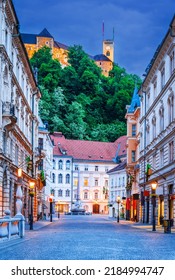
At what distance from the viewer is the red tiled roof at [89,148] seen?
114125 millimetres

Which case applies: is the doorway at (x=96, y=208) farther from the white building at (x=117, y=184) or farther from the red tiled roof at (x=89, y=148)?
the white building at (x=117, y=184)

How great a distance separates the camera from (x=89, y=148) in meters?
117

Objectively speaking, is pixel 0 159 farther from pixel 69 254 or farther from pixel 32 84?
pixel 32 84

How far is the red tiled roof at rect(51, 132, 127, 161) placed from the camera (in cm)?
11412

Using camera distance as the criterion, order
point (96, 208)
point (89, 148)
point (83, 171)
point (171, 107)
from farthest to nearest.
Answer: point (89, 148) → point (96, 208) → point (83, 171) → point (171, 107)

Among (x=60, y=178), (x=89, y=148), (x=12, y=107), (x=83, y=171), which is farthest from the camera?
(x=89, y=148)

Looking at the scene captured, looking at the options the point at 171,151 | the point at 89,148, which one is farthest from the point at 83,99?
the point at 171,151

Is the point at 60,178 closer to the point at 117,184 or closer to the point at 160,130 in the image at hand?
the point at 117,184

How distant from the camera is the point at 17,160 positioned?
140 feet

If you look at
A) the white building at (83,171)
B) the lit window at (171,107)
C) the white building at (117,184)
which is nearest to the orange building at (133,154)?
the white building at (117,184)

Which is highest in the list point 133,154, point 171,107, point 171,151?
point 171,107

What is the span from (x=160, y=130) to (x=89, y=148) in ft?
238

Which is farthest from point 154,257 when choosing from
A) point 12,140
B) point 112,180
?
point 112,180

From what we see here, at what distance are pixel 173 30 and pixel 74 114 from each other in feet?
253
